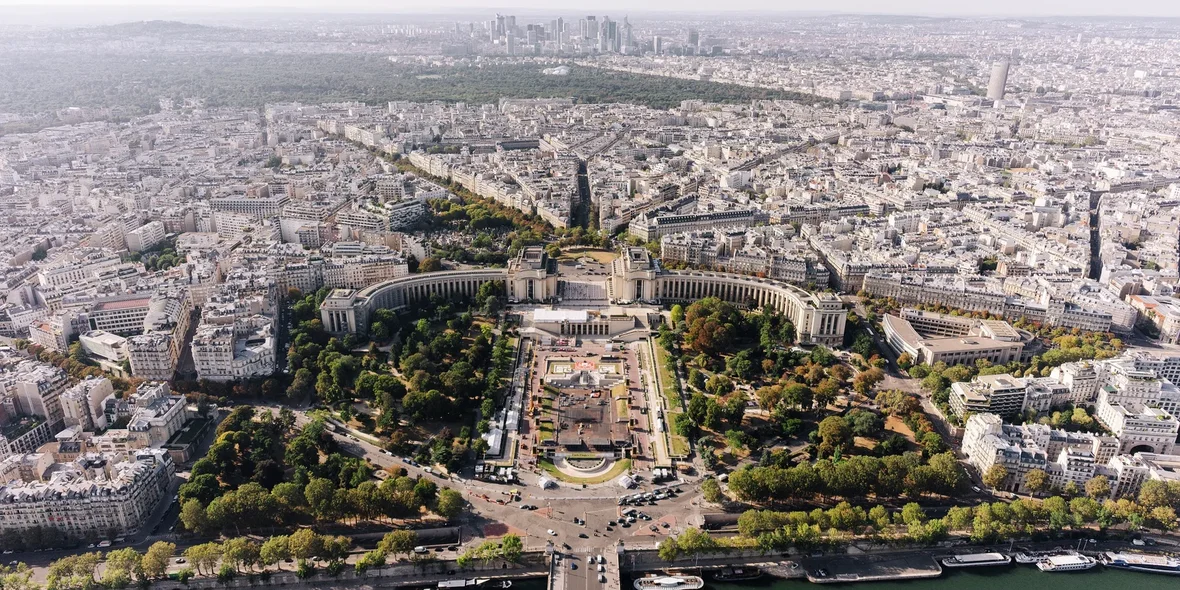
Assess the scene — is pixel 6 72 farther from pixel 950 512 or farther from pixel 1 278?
pixel 950 512

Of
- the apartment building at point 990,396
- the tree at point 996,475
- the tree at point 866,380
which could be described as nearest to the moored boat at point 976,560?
the tree at point 996,475

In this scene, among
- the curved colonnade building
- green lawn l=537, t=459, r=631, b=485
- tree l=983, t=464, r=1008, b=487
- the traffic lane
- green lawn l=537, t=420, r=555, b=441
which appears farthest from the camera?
the curved colonnade building

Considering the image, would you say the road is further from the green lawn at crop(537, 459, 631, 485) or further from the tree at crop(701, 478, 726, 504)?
the tree at crop(701, 478, 726, 504)

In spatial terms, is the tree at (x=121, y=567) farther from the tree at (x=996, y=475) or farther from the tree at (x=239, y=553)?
the tree at (x=996, y=475)

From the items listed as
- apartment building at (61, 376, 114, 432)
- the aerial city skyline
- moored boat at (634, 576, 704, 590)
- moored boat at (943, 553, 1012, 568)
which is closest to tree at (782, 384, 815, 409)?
the aerial city skyline

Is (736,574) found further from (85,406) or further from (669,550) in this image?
(85,406)

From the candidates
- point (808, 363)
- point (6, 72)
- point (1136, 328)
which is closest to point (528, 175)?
point (808, 363)
